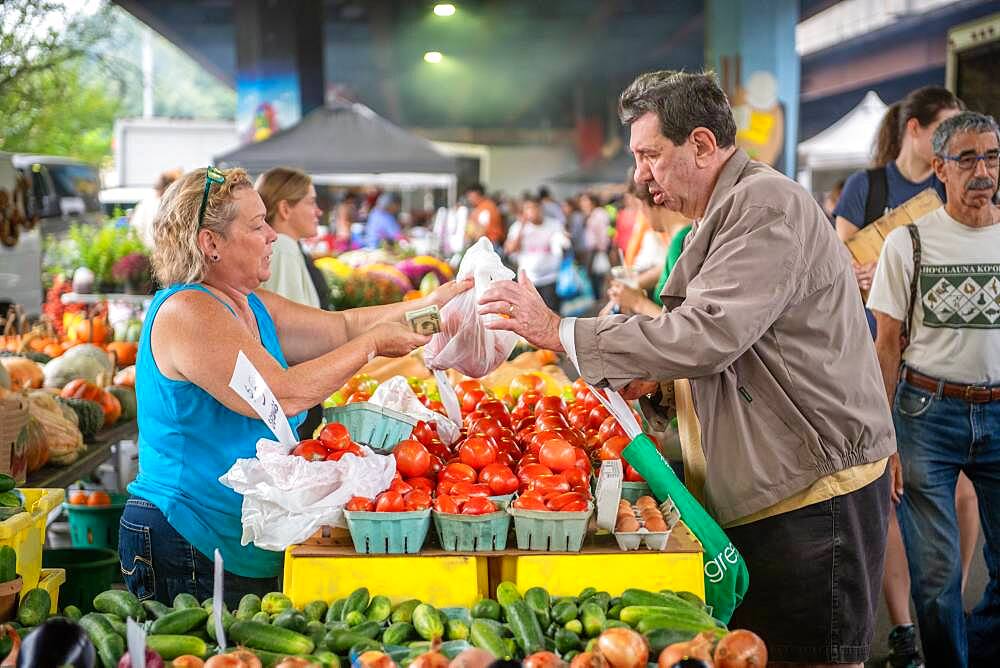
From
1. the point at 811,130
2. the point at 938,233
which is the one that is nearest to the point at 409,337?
the point at 938,233

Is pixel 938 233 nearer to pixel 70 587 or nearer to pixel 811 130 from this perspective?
pixel 70 587

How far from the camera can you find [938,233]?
378 cm

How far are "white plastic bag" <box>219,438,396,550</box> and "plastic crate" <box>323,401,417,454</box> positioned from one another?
0.42 m

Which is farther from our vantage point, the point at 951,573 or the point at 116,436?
the point at 116,436

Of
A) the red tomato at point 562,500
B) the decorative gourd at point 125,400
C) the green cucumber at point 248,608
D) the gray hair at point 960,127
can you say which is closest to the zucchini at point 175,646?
the green cucumber at point 248,608

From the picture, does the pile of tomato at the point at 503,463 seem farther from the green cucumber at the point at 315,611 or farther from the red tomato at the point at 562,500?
the green cucumber at the point at 315,611

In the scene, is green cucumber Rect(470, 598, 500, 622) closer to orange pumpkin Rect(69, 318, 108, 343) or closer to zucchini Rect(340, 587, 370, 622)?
zucchini Rect(340, 587, 370, 622)

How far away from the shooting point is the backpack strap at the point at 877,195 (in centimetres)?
472

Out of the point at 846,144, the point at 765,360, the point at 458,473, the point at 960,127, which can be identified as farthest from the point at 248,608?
the point at 846,144

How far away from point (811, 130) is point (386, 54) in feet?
52.0

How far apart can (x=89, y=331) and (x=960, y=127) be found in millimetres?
Result: 5401

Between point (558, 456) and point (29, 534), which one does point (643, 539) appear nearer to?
point (558, 456)

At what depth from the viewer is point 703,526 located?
258 cm

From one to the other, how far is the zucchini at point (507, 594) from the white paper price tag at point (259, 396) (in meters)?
0.68
